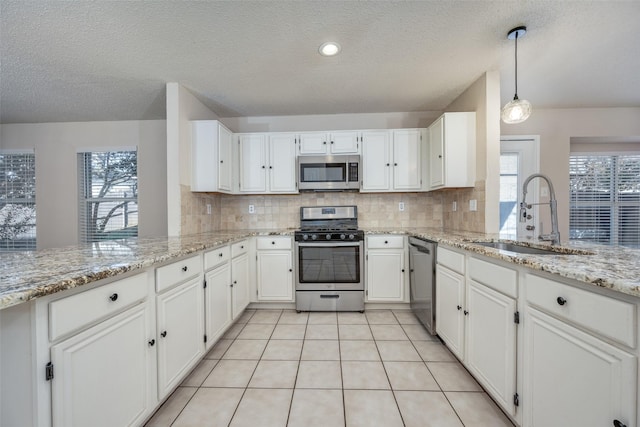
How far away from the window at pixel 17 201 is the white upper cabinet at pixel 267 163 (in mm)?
3175

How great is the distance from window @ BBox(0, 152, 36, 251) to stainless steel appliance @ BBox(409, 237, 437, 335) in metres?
5.16

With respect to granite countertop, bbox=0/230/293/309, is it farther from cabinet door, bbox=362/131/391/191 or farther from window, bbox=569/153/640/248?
window, bbox=569/153/640/248

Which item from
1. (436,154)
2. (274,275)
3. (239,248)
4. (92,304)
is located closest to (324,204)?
(274,275)

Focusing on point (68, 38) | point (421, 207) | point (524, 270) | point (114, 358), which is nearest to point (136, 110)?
point (68, 38)

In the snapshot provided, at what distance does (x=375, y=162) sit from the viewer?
3.05 metres

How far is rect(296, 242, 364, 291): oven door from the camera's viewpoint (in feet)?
9.01

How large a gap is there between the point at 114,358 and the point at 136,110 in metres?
3.13

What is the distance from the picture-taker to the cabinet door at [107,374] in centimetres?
86

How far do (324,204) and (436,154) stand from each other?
143cm

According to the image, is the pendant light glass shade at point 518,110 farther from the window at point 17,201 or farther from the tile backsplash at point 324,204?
the window at point 17,201

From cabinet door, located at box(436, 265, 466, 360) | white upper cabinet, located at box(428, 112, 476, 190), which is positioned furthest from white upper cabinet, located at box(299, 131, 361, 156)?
cabinet door, located at box(436, 265, 466, 360)

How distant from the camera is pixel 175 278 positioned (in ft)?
4.90

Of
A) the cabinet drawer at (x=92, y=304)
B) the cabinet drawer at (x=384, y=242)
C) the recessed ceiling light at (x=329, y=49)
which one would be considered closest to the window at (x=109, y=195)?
the cabinet drawer at (x=92, y=304)

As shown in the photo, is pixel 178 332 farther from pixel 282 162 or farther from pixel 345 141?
pixel 345 141
